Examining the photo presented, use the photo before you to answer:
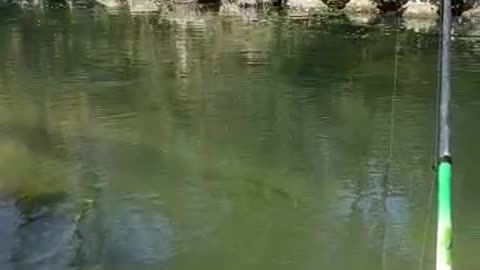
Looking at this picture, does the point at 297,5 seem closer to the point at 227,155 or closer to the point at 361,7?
the point at 361,7

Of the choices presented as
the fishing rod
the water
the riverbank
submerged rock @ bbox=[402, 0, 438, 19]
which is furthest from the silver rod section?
submerged rock @ bbox=[402, 0, 438, 19]

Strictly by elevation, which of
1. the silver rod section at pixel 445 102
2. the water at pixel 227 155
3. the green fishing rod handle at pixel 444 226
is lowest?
the water at pixel 227 155

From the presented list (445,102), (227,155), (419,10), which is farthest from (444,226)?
(419,10)

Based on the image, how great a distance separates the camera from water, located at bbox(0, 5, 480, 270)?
22.3 feet

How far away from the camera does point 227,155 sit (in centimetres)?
902

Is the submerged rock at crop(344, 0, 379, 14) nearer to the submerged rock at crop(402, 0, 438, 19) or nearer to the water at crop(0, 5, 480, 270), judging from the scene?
the submerged rock at crop(402, 0, 438, 19)

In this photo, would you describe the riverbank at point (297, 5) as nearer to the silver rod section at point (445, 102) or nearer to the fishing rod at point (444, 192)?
the silver rod section at point (445, 102)

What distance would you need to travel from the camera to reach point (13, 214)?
7.37 meters

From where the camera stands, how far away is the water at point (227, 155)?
22.3ft

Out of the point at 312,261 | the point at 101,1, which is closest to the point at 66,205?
the point at 312,261

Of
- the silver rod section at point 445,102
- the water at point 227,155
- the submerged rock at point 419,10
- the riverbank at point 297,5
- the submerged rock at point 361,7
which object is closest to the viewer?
the silver rod section at point 445,102

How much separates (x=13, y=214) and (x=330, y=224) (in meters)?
2.65

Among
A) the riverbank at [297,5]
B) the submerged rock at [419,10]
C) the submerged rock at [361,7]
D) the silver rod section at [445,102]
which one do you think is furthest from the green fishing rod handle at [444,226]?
the submerged rock at [361,7]

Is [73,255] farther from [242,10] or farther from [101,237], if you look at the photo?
[242,10]
